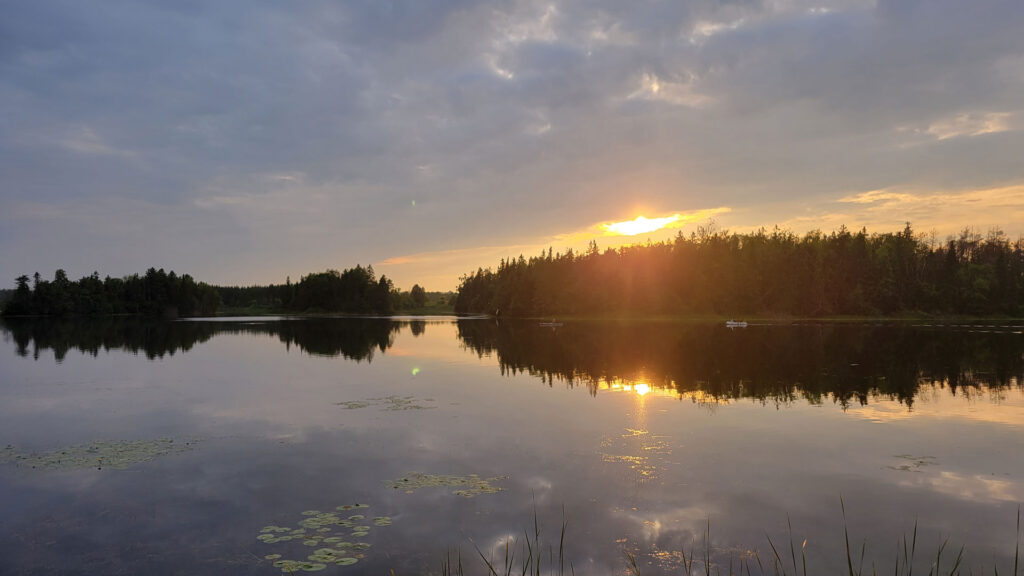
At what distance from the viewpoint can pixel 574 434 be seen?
1706cm

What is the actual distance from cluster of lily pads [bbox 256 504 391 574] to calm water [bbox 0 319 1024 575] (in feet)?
0.47

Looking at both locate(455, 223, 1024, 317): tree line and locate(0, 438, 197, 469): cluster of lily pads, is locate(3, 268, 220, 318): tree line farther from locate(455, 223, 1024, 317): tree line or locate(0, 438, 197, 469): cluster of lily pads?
locate(0, 438, 197, 469): cluster of lily pads

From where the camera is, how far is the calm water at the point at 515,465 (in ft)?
29.9

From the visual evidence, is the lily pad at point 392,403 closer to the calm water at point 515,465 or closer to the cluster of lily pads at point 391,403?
the cluster of lily pads at point 391,403

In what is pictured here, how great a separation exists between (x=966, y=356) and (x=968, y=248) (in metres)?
112

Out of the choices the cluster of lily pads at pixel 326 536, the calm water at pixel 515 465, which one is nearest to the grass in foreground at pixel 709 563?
the calm water at pixel 515 465

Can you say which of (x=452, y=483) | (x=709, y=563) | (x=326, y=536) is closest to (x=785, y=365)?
(x=452, y=483)

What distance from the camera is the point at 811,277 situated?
344 ft

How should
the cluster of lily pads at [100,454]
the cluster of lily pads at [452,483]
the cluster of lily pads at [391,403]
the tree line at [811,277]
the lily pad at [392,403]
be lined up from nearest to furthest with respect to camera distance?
the cluster of lily pads at [452,483] < the cluster of lily pads at [100,454] < the lily pad at [392,403] < the cluster of lily pads at [391,403] < the tree line at [811,277]

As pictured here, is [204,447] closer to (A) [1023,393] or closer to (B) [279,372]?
(B) [279,372]

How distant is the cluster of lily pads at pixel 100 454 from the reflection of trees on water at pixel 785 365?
59.4ft

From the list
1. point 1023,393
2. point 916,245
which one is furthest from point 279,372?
point 916,245

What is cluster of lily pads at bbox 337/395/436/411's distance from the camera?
71.9 ft

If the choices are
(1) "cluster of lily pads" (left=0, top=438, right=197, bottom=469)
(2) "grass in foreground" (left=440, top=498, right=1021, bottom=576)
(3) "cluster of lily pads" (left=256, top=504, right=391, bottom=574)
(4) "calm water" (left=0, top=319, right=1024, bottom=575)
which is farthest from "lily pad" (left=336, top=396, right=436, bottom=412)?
(2) "grass in foreground" (left=440, top=498, right=1021, bottom=576)
